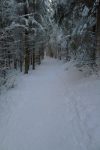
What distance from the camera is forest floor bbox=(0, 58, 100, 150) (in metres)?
5.87

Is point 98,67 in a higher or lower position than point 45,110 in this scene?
higher

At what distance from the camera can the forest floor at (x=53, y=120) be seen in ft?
19.2

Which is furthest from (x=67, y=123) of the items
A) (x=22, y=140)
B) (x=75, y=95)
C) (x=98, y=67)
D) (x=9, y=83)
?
(x=9, y=83)

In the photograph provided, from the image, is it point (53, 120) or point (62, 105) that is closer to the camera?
point (53, 120)

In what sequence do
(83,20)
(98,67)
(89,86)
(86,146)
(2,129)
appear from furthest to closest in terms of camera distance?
(83,20)
(98,67)
(89,86)
(2,129)
(86,146)

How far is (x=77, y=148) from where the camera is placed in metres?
5.49

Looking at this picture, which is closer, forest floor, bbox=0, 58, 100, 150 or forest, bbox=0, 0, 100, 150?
forest floor, bbox=0, 58, 100, 150

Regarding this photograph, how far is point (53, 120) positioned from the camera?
7.57 m

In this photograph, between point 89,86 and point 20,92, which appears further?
point 20,92

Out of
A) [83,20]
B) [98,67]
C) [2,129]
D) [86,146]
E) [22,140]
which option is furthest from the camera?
[83,20]

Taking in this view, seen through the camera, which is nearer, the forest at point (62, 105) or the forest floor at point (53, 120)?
the forest floor at point (53, 120)

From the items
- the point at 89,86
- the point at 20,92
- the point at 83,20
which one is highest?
the point at 83,20

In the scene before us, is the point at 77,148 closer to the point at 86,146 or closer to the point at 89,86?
the point at 86,146

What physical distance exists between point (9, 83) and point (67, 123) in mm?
7653
